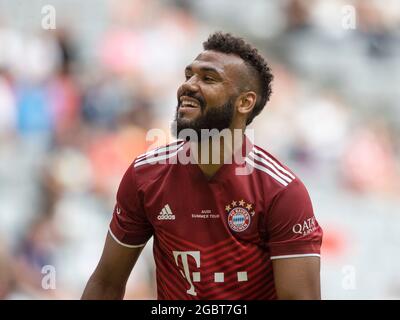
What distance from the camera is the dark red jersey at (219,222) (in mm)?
3113

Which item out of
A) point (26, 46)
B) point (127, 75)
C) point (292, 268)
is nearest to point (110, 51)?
point (127, 75)

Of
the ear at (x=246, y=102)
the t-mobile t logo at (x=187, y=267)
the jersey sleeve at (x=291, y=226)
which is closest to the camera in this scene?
the jersey sleeve at (x=291, y=226)

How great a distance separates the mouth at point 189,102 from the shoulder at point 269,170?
12.6 inches

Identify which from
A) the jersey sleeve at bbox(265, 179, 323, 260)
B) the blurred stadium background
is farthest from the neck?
the blurred stadium background

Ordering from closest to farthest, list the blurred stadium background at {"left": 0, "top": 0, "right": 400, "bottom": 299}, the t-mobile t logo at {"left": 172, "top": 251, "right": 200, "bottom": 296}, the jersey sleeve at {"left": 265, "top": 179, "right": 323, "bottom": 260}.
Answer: the jersey sleeve at {"left": 265, "top": 179, "right": 323, "bottom": 260} < the t-mobile t logo at {"left": 172, "top": 251, "right": 200, "bottom": 296} < the blurred stadium background at {"left": 0, "top": 0, "right": 400, "bottom": 299}

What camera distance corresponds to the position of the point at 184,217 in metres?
3.23

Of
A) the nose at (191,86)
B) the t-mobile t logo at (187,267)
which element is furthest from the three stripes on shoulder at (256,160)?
the t-mobile t logo at (187,267)

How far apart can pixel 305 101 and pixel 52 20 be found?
219 centimetres

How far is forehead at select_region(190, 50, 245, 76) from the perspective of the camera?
331 centimetres

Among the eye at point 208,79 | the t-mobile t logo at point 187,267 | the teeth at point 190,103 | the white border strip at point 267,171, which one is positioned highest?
the eye at point 208,79

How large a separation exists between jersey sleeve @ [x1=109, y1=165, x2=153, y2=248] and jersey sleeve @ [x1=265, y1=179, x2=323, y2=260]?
1.93ft

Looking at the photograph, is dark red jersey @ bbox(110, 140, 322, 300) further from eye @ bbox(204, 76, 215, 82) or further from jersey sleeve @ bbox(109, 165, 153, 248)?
eye @ bbox(204, 76, 215, 82)

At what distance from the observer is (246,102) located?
11.3 feet

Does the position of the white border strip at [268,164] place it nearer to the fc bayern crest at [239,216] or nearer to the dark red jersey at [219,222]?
the dark red jersey at [219,222]
